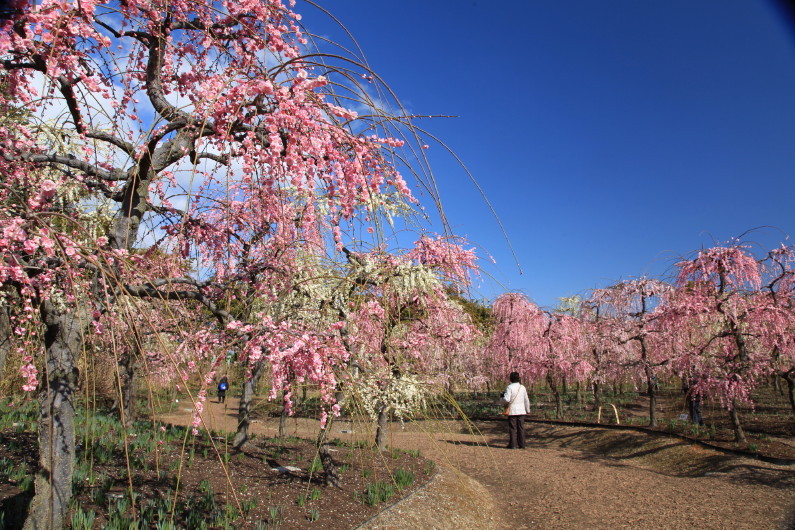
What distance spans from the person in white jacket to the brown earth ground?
448 millimetres

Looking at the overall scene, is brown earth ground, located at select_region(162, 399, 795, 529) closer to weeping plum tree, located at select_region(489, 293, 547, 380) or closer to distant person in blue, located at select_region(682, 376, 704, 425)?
distant person in blue, located at select_region(682, 376, 704, 425)

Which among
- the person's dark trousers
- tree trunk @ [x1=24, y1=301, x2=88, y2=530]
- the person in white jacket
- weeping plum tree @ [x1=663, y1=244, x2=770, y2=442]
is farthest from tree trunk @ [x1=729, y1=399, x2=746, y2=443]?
tree trunk @ [x1=24, y1=301, x2=88, y2=530]

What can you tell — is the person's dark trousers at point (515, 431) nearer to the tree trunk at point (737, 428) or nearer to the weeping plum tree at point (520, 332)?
the tree trunk at point (737, 428)

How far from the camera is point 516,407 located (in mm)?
9609

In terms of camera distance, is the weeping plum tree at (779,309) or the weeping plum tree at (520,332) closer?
the weeping plum tree at (779,309)

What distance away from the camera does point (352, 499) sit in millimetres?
4898

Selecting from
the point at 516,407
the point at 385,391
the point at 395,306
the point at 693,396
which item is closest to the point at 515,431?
the point at 516,407

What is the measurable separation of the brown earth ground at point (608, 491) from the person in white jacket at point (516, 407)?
0.45m

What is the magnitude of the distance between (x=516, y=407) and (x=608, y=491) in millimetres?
3140

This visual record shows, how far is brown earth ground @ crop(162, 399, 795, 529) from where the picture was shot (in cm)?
511

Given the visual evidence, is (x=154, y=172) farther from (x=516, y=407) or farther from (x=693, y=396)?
(x=693, y=396)

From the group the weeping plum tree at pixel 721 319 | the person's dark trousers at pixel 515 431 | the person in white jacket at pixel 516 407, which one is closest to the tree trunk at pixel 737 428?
the weeping plum tree at pixel 721 319

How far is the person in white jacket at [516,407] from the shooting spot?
9.54m

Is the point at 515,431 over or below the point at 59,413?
below
